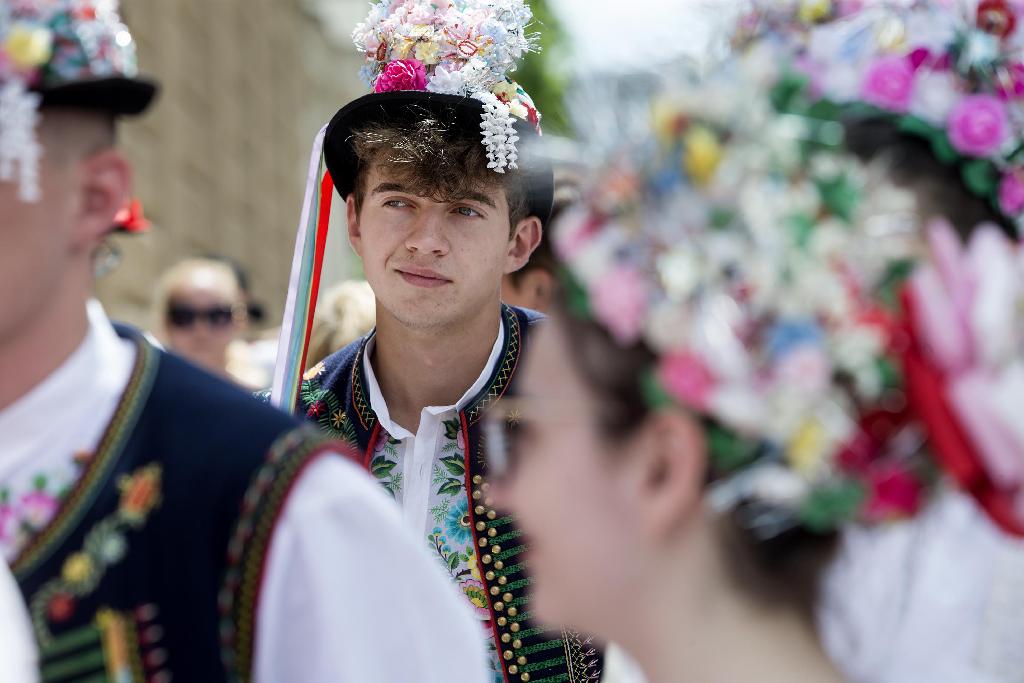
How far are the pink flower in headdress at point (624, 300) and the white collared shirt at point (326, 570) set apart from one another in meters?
0.38

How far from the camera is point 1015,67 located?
1.69 meters

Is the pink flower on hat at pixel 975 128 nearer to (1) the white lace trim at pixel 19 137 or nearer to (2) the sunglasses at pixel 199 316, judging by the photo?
(1) the white lace trim at pixel 19 137

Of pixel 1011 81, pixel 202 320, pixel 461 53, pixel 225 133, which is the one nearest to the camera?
pixel 1011 81

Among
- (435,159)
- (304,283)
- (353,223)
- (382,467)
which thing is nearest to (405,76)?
(435,159)

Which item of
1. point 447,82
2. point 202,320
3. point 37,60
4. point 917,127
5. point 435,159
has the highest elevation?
point 202,320

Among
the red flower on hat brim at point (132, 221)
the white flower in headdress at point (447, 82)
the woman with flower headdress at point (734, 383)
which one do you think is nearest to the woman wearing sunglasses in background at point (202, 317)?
the white flower in headdress at point (447, 82)

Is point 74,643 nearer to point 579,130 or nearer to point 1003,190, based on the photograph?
point 579,130

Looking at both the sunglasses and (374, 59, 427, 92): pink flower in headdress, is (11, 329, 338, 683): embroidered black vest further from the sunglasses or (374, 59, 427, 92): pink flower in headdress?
the sunglasses

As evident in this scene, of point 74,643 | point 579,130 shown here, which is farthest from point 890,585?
point 74,643

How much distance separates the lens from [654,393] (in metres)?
1.47

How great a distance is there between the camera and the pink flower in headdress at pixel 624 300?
146 cm

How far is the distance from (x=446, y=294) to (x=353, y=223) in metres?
0.46

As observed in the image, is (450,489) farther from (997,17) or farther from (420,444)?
(997,17)

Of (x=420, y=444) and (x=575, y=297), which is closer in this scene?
(x=575, y=297)
